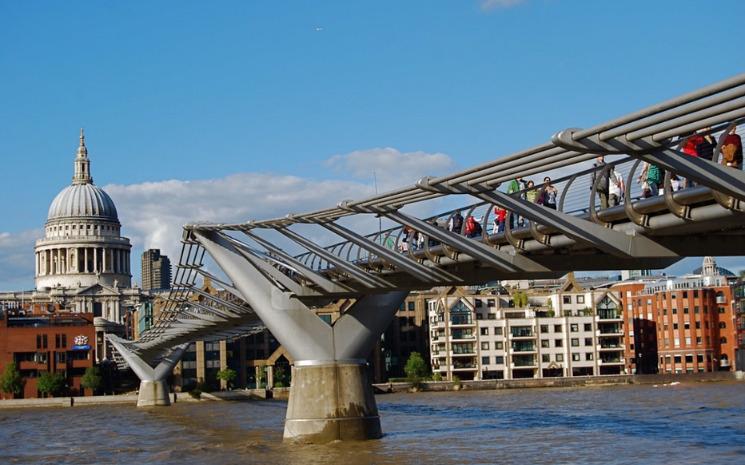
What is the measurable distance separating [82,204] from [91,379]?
75406 millimetres

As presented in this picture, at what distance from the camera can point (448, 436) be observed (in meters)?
43.7

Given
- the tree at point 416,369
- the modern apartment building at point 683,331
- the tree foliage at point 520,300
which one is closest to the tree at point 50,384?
the tree at point 416,369

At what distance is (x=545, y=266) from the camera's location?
92.7 ft

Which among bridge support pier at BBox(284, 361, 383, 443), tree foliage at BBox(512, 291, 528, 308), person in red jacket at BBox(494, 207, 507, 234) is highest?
tree foliage at BBox(512, 291, 528, 308)

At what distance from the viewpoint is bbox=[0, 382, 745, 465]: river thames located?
35094 millimetres

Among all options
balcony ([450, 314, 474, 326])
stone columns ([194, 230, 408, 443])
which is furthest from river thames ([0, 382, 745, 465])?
balcony ([450, 314, 474, 326])

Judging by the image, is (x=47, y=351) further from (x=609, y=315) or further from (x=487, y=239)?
(x=487, y=239)

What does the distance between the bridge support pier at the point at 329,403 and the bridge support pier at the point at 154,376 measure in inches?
2137

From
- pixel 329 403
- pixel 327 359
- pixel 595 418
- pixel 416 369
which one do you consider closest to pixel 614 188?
pixel 327 359

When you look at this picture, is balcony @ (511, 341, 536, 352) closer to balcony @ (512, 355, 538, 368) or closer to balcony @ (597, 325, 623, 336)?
balcony @ (512, 355, 538, 368)

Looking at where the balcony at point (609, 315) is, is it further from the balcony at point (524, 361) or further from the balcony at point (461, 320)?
the balcony at point (461, 320)

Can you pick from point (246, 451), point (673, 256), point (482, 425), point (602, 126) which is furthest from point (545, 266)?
point (482, 425)

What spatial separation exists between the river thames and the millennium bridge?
9.61 feet

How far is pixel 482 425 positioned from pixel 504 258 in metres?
22.7
